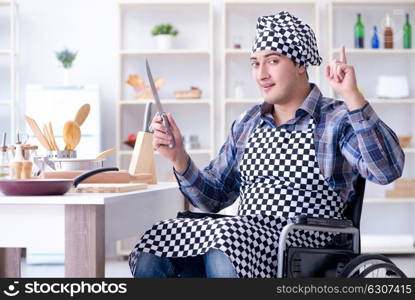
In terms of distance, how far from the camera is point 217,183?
2.50 m

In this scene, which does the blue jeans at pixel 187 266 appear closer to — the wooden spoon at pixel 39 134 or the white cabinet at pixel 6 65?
the wooden spoon at pixel 39 134

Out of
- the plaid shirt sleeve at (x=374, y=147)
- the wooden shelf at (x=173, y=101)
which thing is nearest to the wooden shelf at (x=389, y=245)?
the wooden shelf at (x=173, y=101)

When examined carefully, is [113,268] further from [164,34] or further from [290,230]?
[290,230]

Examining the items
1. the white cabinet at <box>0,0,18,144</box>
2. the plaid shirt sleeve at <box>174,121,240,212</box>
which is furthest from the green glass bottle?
the plaid shirt sleeve at <box>174,121,240,212</box>

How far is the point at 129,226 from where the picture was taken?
2.05 metres

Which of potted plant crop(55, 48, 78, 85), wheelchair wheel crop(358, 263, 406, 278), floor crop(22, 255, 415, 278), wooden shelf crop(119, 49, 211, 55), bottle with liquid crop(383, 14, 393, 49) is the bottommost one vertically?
floor crop(22, 255, 415, 278)

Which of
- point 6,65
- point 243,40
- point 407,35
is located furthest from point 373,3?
point 6,65

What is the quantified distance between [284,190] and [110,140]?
427 cm

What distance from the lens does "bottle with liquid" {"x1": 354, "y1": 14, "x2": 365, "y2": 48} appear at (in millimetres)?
6180

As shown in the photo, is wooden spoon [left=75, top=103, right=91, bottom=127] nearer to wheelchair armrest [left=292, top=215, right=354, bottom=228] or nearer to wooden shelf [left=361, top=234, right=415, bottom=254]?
wheelchair armrest [left=292, top=215, right=354, bottom=228]

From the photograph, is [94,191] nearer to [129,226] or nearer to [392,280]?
[129,226]

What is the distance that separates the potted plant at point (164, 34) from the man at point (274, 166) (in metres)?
3.73

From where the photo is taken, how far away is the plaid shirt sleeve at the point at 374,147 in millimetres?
2131

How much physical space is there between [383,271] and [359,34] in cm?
444
